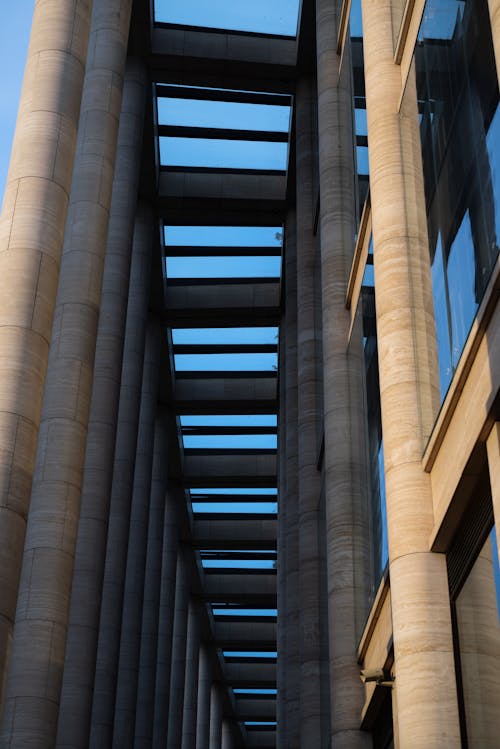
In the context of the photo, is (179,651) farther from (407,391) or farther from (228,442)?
(407,391)

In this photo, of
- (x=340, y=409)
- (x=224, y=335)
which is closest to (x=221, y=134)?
(x=224, y=335)

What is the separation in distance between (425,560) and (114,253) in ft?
57.5

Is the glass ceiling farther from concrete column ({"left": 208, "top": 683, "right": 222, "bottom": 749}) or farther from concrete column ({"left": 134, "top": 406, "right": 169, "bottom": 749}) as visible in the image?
concrete column ({"left": 208, "top": 683, "right": 222, "bottom": 749})

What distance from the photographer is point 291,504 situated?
1428 inches

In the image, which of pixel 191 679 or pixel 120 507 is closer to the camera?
pixel 120 507

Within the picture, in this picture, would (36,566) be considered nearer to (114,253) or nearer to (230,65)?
(114,253)

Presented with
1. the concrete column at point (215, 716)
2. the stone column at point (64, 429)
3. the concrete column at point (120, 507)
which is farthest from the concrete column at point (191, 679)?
the stone column at point (64, 429)

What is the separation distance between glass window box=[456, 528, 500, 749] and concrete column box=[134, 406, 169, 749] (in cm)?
2651

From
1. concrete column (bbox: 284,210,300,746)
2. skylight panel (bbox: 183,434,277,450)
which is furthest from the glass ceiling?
skylight panel (bbox: 183,434,277,450)

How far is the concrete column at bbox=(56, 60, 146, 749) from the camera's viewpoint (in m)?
22.9

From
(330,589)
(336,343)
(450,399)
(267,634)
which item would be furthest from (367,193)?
(267,634)

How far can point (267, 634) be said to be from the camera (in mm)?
61531

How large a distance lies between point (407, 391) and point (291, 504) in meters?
21.1

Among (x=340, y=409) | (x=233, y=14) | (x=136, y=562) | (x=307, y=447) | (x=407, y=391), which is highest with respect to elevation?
(x=233, y=14)
